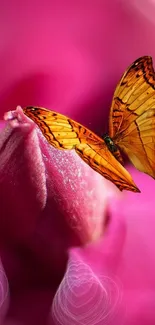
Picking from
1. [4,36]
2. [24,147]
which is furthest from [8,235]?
[4,36]

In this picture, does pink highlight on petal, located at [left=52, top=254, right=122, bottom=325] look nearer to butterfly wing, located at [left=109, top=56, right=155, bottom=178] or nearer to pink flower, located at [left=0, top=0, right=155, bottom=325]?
pink flower, located at [left=0, top=0, right=155, bottom=325]

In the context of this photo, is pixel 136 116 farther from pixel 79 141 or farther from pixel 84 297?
pixel 84 297

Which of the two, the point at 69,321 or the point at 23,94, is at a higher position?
the point at 23,94

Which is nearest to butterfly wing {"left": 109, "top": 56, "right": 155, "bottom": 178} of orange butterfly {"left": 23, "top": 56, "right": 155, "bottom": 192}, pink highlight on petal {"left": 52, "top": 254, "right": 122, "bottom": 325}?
orange butterfly {"left": 23, "top": 56, "right": 155, "bottom": 192}

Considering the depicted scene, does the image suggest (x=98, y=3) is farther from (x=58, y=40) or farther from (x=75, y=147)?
(x=75, y=147)

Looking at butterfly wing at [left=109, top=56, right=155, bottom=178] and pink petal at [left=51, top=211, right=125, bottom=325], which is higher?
butterfly wing at [left=109, top=56, right=155, bottom=178]
